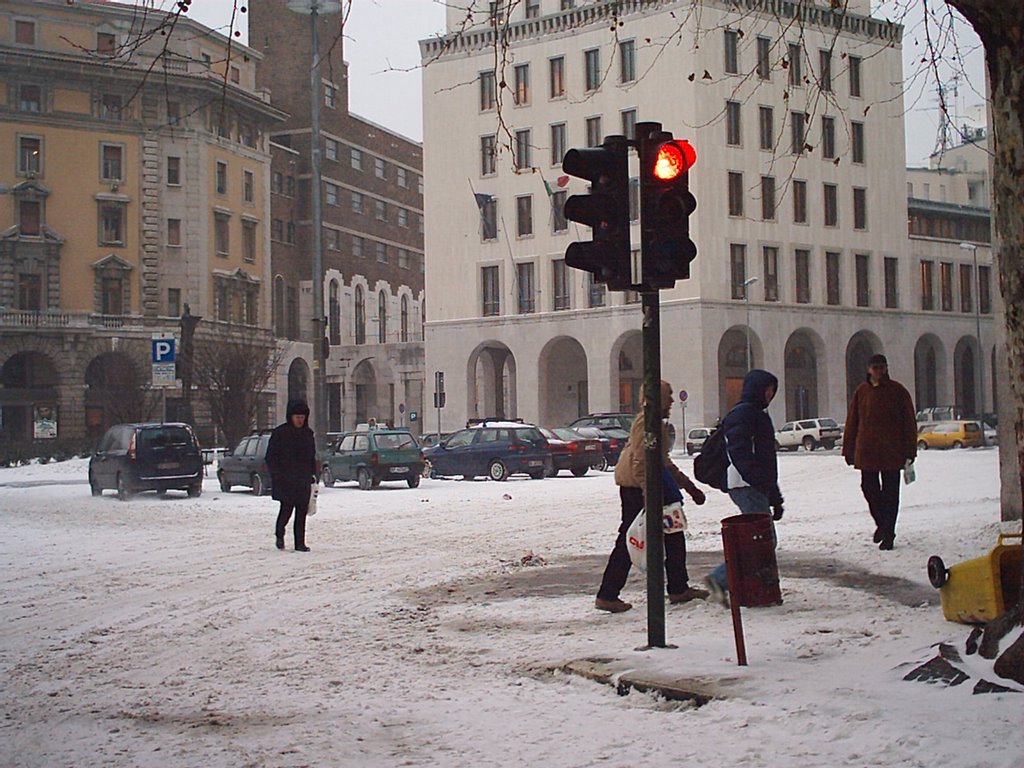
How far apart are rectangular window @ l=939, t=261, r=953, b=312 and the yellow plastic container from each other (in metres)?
63.7

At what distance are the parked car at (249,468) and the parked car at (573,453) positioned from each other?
7599 mm

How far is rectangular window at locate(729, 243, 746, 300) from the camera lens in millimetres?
59688

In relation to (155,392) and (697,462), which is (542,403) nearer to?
(155,392)

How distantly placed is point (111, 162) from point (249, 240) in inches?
422

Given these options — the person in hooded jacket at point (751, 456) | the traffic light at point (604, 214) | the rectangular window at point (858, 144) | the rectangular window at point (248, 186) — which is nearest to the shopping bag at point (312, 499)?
the person in hooded jacket at point (751, 456)

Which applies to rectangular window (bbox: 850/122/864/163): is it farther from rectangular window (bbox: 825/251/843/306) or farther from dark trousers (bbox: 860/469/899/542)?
dark trousers (bbox: 860/469/899/542)

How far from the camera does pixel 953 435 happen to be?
48781 mm

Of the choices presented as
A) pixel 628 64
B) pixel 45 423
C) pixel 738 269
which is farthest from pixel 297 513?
pixel 45 423

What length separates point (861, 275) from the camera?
64875mm

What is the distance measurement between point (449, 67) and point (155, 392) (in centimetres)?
2201

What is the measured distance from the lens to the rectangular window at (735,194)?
195 feet

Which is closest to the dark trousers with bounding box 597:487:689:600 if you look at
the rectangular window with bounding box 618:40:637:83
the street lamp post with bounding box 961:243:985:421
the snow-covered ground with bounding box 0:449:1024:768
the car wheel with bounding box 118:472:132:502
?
the snow-covered ground with bounding box 0:449:1024:768

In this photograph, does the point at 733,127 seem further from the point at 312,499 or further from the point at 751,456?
the point at 751,456

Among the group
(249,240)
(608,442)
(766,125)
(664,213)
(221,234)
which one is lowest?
(608,442)
